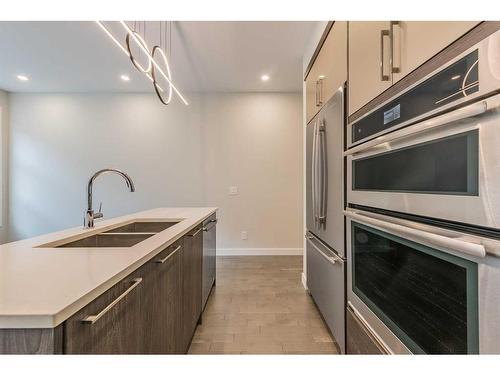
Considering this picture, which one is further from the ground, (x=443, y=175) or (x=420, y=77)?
(x=420, y=77)

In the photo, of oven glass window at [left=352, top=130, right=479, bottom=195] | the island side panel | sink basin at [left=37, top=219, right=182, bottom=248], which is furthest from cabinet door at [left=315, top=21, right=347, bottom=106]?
the island side panel

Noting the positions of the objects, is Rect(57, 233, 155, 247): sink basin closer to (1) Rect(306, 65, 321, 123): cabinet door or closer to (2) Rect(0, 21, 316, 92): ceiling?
(1) Rect(306, 65, 321, 123): cabinet door

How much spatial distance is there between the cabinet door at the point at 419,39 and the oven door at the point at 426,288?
0.56 m

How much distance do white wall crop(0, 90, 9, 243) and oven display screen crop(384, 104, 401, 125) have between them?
19.4 feet

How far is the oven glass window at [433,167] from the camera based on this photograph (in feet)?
2.25

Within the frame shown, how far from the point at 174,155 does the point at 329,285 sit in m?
3.54

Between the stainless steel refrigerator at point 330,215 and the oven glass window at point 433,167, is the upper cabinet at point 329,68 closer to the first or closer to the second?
the stainless steel refrigerator at point 330,215

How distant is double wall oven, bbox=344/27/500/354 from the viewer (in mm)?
631

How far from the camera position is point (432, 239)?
2.52 ft

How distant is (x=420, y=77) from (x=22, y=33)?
380 centimetres
